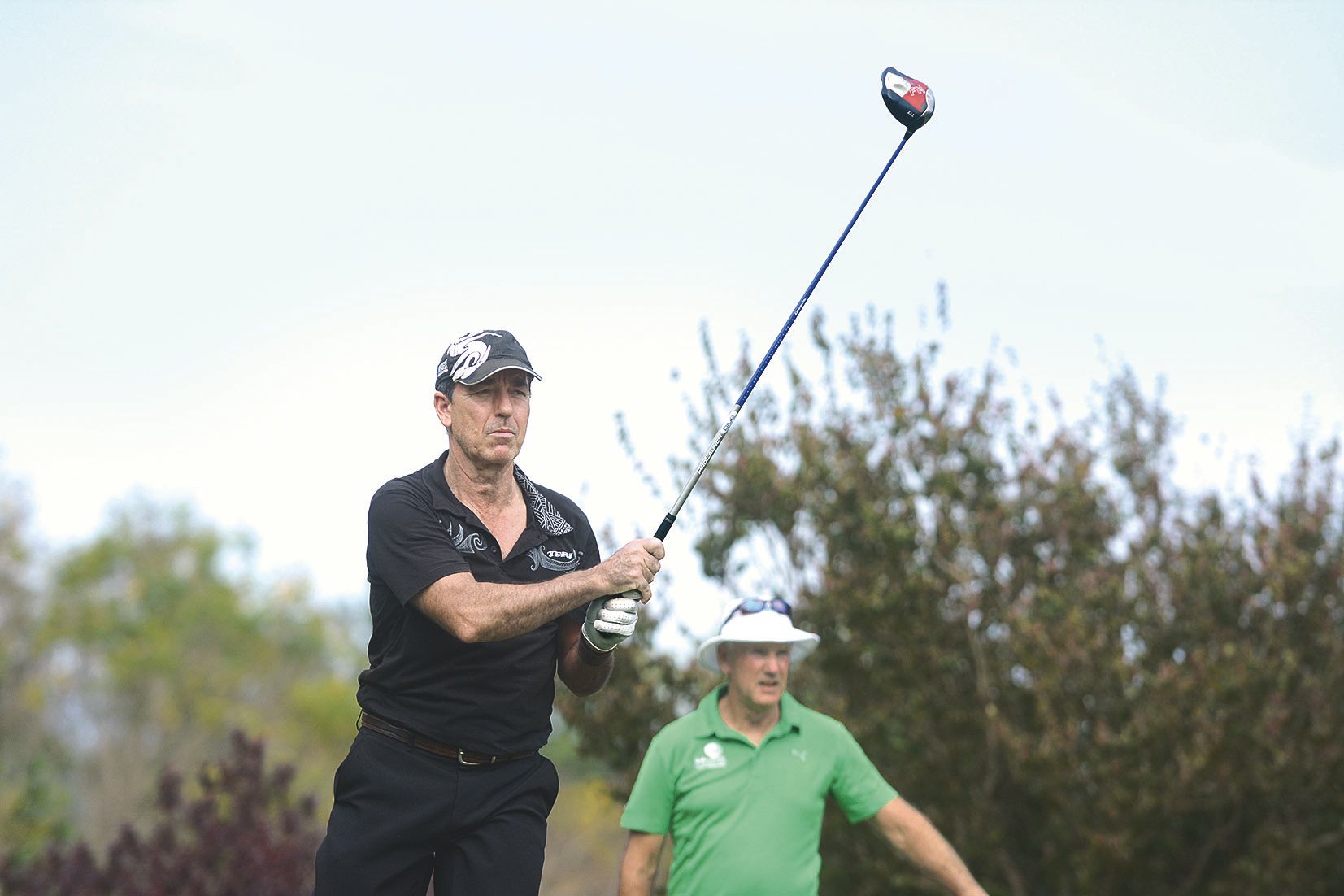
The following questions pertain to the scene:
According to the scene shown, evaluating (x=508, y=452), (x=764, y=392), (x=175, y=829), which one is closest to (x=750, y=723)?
(x=508, y=452)

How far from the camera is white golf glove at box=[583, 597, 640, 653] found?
12.6 ft

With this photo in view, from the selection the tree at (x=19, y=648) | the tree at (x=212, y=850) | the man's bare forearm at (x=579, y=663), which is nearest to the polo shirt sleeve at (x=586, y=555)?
the man's bare forearm at (x=579, y=663)

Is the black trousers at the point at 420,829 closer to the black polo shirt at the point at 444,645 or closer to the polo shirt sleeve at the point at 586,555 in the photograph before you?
the black polo shirt at the point at 444,645

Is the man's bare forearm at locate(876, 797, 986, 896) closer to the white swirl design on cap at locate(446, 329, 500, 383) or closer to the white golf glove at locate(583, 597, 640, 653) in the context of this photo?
the white golf glove at locate(583, 597, 640, 653)

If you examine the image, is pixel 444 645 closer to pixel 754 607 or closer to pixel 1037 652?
pixel 754 607

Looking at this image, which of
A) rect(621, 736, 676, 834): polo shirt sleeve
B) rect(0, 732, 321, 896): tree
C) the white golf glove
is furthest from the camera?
rect(0, 732, 321, 896): tree

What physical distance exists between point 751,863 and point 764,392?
4.48 m

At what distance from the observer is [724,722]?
5852 millimetres

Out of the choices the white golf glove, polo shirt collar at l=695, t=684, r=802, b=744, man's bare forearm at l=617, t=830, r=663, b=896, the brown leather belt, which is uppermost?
the white golf glove

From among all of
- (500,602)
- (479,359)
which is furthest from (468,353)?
(500,602)

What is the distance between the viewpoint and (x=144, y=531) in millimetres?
49406

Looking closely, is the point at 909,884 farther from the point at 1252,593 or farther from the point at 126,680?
the point at 126,680

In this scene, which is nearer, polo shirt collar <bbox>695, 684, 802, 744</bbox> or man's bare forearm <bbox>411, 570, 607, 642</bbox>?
man's bare forearm <bbox>411, 570, 607, 642</bbox>

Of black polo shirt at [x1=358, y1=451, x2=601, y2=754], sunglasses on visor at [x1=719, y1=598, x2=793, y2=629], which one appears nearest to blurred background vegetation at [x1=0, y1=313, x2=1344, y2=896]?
sunglasses on visor at [x1=719, y1=598, x2=793, y2=629]
